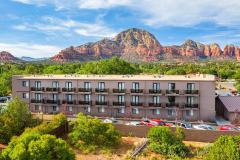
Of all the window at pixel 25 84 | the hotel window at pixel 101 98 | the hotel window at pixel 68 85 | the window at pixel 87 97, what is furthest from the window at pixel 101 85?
the window at pixel 25 84

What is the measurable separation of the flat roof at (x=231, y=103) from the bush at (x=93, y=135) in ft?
71.2

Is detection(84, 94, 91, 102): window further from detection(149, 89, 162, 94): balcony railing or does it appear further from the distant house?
the distant house

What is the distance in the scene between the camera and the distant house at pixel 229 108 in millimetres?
50625

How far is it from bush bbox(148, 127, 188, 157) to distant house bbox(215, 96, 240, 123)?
1595cm

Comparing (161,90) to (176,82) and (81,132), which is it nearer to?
(176,82)

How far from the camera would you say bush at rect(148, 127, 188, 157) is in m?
37.9

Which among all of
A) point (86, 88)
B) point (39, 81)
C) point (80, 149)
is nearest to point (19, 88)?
point (39, 81)

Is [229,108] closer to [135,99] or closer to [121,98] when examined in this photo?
[135,99]

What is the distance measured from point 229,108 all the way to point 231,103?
1.97 m

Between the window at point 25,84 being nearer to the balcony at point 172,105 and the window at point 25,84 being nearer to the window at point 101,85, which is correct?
the window at point 101,85

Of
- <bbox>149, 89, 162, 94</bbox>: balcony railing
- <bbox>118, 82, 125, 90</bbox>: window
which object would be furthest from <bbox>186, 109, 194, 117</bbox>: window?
<bbox>118, 82, 125, 90</bbox>: window

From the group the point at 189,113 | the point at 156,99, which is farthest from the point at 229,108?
the point at 156,99

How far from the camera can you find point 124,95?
178ft

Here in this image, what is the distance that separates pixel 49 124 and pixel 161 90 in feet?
67.4
